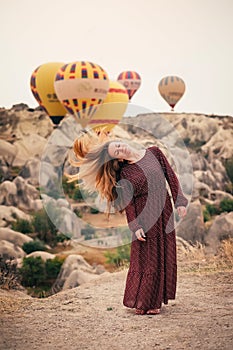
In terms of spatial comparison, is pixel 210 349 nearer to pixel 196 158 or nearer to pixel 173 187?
pixel 173 187

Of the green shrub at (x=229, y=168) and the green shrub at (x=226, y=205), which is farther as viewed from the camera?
the green shrub at (x=229, y=168)

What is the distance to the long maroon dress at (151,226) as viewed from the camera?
452 centimetres

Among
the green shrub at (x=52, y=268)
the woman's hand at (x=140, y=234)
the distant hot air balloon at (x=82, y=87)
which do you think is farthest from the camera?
the distant hot air balloon at (x=82, y=87)

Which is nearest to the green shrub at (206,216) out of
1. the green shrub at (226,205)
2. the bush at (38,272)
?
the green shrub at (226,205)

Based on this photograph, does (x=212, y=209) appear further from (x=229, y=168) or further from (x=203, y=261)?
(x=203, y=261)

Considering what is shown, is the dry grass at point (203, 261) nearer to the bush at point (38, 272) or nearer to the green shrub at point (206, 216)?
the bush at point (38, 272)

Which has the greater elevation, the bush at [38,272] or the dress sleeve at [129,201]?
the dress sleeve at [129,201]

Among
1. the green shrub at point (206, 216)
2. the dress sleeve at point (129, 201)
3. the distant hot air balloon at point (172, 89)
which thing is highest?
the distant hot air balloon at point (172, 89)

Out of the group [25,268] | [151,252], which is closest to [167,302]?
[151,252]

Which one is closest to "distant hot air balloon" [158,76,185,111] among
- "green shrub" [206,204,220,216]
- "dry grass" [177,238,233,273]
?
"green shrub" [206,204,220,216]

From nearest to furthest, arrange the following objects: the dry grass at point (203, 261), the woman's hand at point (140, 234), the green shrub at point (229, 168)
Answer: the woman's hand at point (140, 234)
the dry grass at point (203, 261)
the green shrub at point (229, 168)

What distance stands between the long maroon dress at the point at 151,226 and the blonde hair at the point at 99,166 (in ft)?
0.26

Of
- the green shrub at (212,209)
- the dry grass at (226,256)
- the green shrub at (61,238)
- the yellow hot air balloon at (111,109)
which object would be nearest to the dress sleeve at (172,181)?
the dry grass at (226,256)

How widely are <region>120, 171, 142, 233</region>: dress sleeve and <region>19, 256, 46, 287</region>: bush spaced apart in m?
10.2
